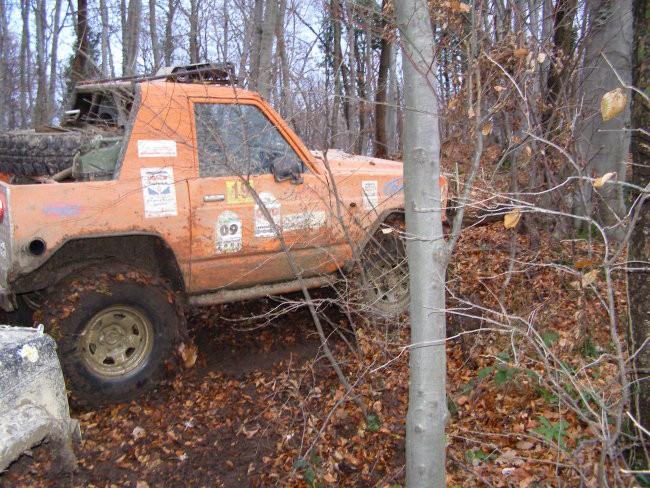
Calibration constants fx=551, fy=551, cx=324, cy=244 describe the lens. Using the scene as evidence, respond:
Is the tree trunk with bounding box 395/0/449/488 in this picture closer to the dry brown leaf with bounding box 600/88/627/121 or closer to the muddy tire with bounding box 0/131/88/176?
the dry brown leaf with bounding box 600/88/627/121

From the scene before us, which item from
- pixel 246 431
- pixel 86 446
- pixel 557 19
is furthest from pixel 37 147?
pixel 557 19

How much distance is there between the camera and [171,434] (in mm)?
3820

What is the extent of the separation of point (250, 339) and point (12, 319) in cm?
201

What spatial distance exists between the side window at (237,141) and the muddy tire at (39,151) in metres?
0.97

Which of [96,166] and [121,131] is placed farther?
[121,131]

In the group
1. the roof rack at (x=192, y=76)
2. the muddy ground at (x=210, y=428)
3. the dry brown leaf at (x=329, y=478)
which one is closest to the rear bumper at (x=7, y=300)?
the muddy ground at (x=210, y=428)

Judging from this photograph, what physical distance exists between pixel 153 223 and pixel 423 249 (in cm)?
247

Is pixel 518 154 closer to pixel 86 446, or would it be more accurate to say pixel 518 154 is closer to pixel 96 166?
pixel 96 166

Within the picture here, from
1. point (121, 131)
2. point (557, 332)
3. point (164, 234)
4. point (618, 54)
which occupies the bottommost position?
point (557, 332)

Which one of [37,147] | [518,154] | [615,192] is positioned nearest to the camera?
[37,147]

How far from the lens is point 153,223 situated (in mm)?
4102

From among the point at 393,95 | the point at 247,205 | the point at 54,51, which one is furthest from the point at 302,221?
the point at 54,51

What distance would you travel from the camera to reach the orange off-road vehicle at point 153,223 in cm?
384

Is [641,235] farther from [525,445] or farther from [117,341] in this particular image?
[117,341]
